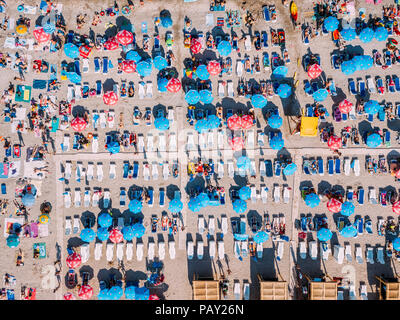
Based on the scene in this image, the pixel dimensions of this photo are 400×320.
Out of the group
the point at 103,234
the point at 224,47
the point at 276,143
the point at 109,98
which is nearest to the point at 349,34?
the point at 224,47

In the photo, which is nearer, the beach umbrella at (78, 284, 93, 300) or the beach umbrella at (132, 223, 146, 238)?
the beach umbrella at (78, 284, 93, 300)

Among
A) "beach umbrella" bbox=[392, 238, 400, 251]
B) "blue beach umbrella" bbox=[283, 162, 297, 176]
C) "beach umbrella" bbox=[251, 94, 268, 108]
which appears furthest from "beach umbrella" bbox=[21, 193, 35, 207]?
"beach umbrella" bbox=[392, 238, 400, 251]

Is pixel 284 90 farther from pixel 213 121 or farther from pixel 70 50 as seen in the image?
pixel 70 50

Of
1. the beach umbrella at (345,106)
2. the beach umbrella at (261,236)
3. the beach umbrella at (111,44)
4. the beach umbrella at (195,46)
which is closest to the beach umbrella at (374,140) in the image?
the beach umbrella at (345,106)

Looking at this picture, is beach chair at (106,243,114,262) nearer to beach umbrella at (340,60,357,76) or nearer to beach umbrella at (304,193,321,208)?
beach umbrella at (304,193,321,208)
